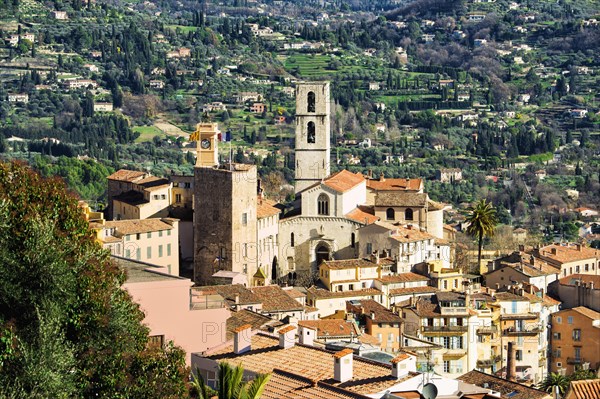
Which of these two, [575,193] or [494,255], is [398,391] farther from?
[575,193]

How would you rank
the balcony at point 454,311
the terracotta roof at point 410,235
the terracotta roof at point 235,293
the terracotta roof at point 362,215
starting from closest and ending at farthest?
the terracotta roof at point 235,293
the balcony at point 454,311
the terracotta roof at point 410,235
the terracotta roof at point 362,215

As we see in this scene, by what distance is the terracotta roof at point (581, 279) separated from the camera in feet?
210

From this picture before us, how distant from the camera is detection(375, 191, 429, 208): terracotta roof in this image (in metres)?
64.1

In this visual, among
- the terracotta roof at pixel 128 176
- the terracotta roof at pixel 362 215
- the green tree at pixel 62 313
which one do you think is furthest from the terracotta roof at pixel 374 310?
the green tree at pixel 62 313

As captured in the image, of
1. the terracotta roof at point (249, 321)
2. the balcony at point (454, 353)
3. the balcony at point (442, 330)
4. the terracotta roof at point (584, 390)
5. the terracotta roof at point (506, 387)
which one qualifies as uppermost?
the terracotta roof at point (249, 321)

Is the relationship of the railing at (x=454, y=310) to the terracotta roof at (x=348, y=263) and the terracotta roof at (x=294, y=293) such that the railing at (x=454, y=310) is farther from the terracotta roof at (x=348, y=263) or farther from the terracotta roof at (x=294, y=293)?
the terracotta roof at (x=348, y=263)

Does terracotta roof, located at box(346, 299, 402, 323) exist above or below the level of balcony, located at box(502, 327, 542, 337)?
above

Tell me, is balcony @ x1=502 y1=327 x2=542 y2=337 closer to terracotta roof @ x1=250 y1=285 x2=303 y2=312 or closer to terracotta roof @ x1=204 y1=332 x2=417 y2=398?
terracotta roof @ x1=250 y1=285 x2=303 y2=312

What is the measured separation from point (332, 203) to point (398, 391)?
1440 inches

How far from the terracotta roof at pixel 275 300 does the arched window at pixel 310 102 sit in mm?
17278

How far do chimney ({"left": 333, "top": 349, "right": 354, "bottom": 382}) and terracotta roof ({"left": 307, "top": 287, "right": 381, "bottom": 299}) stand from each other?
28.6 m

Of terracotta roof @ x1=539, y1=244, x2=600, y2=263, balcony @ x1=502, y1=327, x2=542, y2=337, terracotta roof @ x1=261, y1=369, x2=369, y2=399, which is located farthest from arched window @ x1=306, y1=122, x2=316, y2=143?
terracotta roof @ x1=261, y1=369, x2=369, y2=399

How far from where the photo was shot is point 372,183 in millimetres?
66562

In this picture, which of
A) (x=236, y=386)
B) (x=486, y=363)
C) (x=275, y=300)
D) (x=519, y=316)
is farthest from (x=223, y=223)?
(x=236, y=386)
